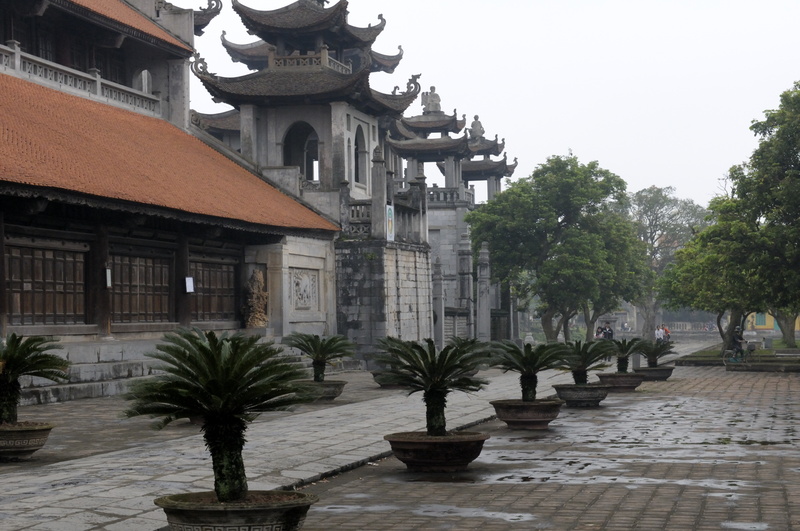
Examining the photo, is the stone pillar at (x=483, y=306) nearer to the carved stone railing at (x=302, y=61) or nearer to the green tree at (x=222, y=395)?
the carved stone railing at (x=302, y=61)

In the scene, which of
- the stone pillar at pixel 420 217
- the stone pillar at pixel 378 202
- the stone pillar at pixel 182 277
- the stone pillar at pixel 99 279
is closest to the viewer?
the stone pillar at pixel 99 279

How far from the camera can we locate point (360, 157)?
4247 cm

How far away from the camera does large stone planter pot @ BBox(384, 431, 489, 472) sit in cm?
1263

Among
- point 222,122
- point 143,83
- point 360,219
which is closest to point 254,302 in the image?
point 360,219

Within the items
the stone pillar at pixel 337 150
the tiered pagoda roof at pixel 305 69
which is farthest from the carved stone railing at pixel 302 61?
the stone pillar at pixel 337 150

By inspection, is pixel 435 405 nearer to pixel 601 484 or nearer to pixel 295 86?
pixel 601 484

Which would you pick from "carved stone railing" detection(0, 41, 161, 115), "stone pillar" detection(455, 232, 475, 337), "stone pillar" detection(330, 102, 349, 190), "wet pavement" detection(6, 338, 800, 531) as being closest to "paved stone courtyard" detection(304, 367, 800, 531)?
"wet pavement" detection(6, 338, 800, 531)

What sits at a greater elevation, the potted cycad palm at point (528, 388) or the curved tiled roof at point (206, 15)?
the curved tiled roof at point (206, 15)

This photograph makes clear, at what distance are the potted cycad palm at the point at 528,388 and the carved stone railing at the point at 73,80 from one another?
15310 millimetres

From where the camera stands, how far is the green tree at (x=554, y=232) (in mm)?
56219

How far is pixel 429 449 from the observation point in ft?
41.4

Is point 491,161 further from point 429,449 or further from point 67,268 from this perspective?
point 429,449

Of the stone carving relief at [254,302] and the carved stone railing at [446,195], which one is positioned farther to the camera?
the carved stone railing at [446,195]

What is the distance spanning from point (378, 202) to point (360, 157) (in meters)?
A: 6.13
